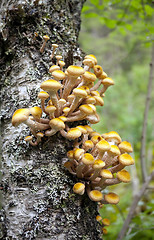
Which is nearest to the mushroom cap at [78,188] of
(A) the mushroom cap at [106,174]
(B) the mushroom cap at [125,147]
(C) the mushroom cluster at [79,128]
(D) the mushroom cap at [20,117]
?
(C) the mushroom cluster at [79,128]

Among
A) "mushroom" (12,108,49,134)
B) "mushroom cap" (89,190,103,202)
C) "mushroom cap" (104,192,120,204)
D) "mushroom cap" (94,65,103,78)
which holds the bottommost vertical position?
"mushroom cap" (104,192,120,204)

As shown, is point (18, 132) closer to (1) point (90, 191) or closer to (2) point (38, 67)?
(2) point (38, 67)

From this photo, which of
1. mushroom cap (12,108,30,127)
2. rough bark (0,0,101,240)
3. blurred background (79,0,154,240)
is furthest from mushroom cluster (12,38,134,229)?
blurred background (79,0,154,240)

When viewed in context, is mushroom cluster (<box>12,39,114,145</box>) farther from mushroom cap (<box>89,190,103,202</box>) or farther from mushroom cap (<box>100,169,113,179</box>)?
mushroom cap (<box>89,190,103,202</box>)

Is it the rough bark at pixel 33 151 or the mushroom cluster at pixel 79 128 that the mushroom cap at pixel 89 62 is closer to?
the mushroom cluster at pixel 79 128

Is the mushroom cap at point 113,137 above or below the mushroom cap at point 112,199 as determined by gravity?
above

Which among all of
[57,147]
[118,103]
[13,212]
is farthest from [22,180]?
[118,103]

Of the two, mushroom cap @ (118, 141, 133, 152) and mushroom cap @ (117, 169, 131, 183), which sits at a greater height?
mushroom cap @ (118, 141, 133, 152)
